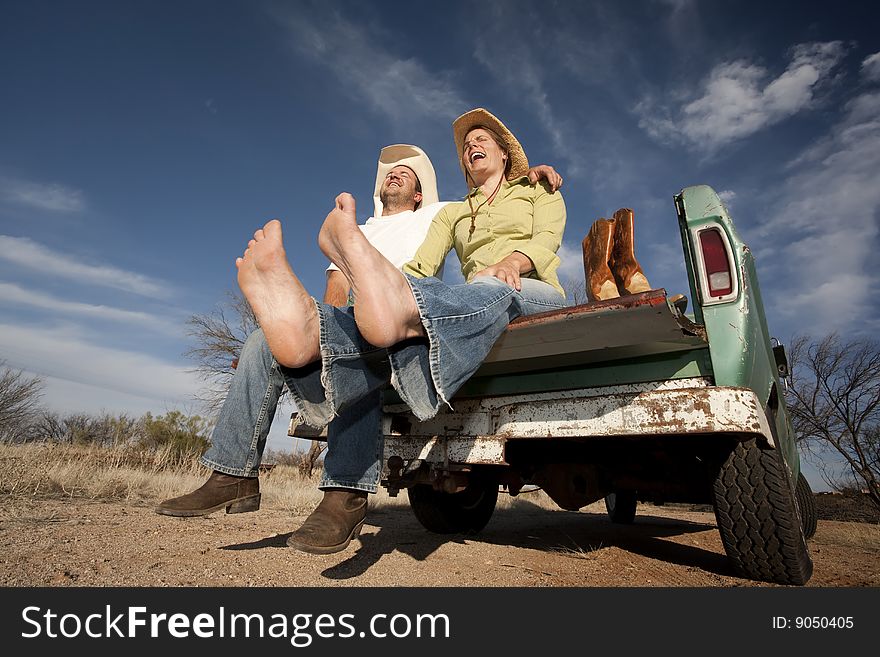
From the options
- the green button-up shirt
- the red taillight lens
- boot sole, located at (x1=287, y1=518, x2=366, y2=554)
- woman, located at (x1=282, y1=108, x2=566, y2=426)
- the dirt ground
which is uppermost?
the green button-up shirt

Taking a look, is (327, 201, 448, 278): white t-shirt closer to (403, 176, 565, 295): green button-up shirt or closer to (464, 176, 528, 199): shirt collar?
(403, 176, 565, 295): green button-up shirt

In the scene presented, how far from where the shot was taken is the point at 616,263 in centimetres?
240

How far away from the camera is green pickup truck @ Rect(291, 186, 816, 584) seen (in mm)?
1675

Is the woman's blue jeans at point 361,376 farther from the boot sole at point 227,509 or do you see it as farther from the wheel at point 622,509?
the wheel at point 622,509

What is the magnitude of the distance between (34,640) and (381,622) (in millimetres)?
823

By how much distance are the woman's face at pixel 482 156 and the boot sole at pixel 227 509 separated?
2358 millimetres

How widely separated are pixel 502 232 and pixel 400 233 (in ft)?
3.27

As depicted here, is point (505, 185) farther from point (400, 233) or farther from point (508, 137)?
point (400, 233)

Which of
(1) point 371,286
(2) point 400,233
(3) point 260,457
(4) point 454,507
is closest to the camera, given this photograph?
(1) point 371,286

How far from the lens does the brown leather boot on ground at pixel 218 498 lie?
1757 millimetres

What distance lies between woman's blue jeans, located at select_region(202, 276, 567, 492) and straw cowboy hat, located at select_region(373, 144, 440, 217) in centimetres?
236

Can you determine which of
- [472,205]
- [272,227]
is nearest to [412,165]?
[472,205]

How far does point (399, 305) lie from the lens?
57.0 inches

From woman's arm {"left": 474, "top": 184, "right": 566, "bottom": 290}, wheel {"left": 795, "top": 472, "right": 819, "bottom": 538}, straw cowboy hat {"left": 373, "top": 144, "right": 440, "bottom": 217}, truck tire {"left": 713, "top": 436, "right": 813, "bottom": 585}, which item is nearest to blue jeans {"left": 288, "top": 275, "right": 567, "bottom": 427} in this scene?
woman's arm {"left": 474, "top": 184, "right": 566, "bottom": 290}
